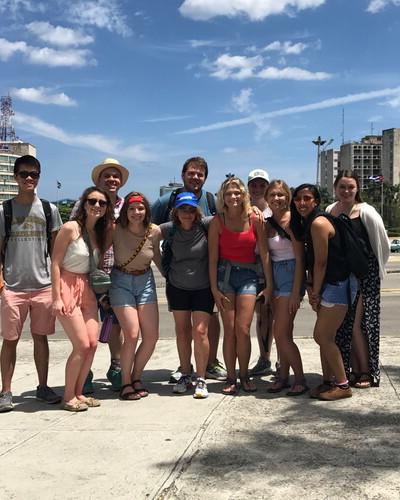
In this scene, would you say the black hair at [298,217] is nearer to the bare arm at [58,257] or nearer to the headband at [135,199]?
Result: the headband at [135,199]

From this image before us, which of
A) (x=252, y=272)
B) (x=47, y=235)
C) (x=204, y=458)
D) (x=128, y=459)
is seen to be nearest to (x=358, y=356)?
(x=252, y=272)

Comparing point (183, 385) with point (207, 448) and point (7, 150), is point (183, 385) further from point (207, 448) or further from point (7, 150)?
point (7, 150)

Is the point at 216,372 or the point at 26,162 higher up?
the point at 26,162

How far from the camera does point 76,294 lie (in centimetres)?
471

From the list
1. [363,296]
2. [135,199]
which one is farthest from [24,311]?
[363,296]

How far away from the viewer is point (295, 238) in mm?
4840

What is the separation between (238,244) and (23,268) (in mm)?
1922

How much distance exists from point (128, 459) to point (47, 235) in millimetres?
2232

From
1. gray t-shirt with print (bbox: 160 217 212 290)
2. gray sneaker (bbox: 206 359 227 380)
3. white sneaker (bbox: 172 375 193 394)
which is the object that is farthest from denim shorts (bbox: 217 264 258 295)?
gray sneaker (bbox: 206 359 227 380)

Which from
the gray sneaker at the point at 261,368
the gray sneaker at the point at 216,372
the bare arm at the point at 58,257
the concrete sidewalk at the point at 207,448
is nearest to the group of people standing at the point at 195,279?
the bare arm at the point at 58,257

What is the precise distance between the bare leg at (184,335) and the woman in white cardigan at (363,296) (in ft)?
4.63

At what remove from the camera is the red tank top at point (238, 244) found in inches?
196

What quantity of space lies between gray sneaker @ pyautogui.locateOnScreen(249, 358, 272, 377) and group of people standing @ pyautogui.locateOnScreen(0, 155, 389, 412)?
0.51 metres

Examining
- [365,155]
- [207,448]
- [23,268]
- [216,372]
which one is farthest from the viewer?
[365,155]
